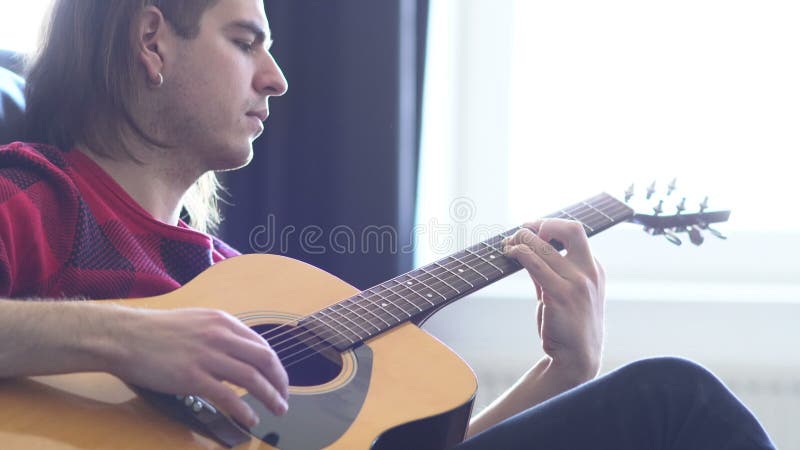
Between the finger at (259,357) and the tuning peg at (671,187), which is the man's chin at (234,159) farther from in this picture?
the tuning peg at (671,187)

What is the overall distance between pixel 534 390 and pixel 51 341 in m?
0.66

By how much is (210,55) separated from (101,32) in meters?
0.17

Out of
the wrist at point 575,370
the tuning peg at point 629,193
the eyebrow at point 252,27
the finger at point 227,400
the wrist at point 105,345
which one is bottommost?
the wrist at point 575,370

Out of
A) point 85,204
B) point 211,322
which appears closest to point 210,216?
point 85,204

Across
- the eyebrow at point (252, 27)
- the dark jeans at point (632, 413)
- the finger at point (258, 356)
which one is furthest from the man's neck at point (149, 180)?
the dark jeans at point (632, 413)

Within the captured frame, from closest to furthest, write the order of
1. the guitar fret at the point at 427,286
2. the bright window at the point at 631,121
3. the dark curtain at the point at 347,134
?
the guitar fret at the point at 427,286
the dark curtain at the point at 347,134
the bright window at the point at 631,121

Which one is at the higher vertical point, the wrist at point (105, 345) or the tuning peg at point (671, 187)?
the tuning peg at point (671, 187)

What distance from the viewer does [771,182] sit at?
203 centimetres

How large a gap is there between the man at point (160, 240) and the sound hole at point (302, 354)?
14 centimetres

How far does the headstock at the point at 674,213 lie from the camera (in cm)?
120

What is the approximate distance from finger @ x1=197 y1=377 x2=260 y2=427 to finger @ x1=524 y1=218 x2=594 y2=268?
20.5 inches

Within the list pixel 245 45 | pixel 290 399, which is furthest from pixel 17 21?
pixel 290 399

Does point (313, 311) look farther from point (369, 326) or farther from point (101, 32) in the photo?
point (101, 32)

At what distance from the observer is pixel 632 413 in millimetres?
862
